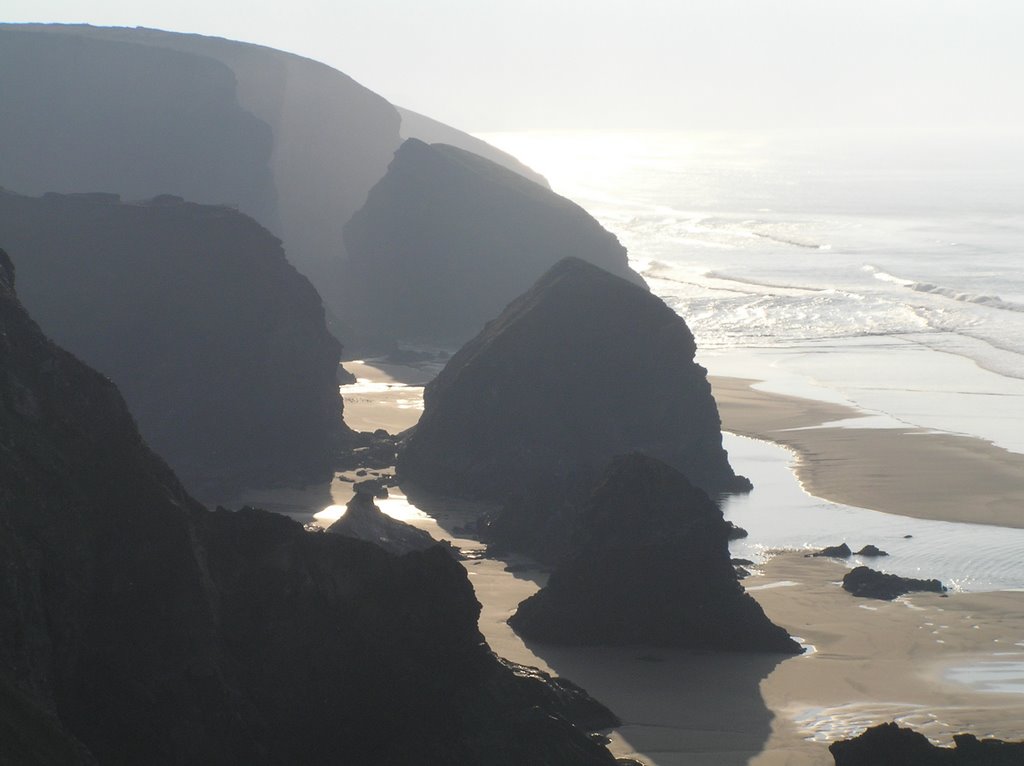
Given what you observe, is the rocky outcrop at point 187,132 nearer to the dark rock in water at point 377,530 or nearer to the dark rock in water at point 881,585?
the dark rock in water at point 881,585

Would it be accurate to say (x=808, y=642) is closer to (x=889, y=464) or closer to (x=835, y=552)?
(x=835, y=552)

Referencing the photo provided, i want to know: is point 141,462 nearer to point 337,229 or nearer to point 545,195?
point 545,195

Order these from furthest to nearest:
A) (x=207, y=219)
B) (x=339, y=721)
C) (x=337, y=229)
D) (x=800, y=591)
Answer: (x=337, y=229)
(x=207, y=219)
(x=800, y=591)
(x=339, y=721)

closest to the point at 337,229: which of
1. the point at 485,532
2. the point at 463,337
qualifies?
the point at 463,337

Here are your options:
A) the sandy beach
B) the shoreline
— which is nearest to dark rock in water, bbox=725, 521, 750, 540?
the sandy beach

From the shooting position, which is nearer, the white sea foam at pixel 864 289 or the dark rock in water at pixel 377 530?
the dark rock in water at pixel 377 530

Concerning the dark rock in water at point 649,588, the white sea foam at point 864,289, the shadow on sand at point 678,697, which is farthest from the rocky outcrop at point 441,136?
the shadow on sand at point 678,697

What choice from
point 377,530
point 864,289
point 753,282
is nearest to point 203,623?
point 377,530
